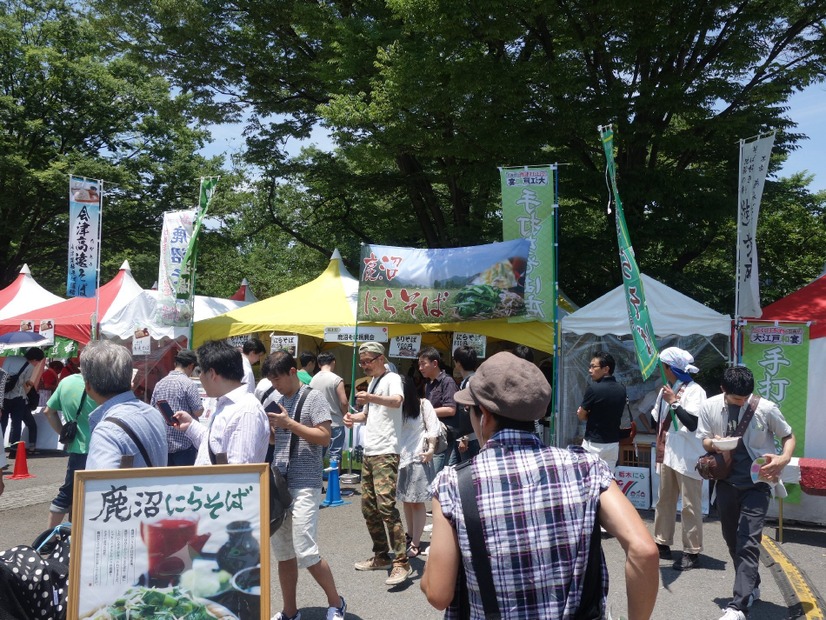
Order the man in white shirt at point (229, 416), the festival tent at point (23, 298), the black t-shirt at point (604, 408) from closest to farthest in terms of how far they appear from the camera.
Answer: the man in white shirt at point (229, 416)
the black t-shirt at point (604, 408)
the festival tent at point (23, 298)

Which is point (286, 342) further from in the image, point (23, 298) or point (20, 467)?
point (23, 298)

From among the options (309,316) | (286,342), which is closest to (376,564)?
(286,342)

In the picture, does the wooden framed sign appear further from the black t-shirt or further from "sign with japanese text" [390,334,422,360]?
"sign with japanese text" [390,334,422,360]

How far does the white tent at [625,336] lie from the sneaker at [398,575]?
421 centimetres

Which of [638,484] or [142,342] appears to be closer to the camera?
[638,484]

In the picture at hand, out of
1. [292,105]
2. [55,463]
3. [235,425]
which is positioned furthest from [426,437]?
[292,105]

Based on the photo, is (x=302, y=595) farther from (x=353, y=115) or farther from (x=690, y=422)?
(x=353, y=115)

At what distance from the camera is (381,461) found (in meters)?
5.61

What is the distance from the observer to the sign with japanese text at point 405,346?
9.85 m

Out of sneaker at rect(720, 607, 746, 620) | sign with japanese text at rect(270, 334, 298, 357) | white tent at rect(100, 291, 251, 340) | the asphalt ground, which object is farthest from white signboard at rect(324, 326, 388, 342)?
sneaker at rect(720, 607, 746, 620)

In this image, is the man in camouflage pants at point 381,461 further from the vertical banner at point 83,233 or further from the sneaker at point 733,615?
the vertical banner at point 83,233

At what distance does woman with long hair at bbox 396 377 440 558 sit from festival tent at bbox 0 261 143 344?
8.35 meters

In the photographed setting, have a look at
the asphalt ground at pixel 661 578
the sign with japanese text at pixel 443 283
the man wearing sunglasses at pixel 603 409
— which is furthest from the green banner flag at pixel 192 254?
the man wearing sunglasses at pixel 603 409

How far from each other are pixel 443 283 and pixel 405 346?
105cm
